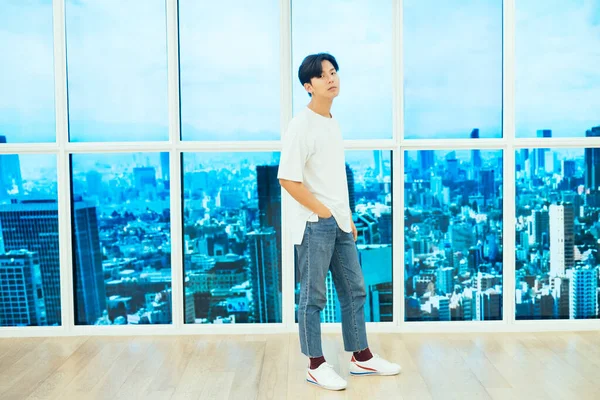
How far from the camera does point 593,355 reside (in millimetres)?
3301

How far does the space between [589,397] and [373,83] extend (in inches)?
78.9

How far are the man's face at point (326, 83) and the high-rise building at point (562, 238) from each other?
1742mm

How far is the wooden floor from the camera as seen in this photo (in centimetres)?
280

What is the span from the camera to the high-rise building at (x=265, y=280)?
390 centimetres

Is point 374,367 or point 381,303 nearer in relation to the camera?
point 374,367

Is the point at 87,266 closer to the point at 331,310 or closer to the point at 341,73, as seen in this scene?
the point at 331,310

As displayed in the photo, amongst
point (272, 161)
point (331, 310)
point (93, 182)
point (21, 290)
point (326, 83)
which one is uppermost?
point (326, 83)

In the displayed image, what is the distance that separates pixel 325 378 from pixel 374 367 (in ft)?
0.90

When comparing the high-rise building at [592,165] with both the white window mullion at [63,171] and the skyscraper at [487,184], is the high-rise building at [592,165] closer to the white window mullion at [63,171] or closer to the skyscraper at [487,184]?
the skyscraper at [487,184]

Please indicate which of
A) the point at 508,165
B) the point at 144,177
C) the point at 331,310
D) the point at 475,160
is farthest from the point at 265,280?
the point at 508,165

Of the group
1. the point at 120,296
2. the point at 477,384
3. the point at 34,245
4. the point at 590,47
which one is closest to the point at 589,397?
the point at 477,384

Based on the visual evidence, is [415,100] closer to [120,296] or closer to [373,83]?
[373,83]


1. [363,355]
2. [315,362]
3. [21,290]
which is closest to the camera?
[315,362]

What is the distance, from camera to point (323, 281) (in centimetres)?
294
